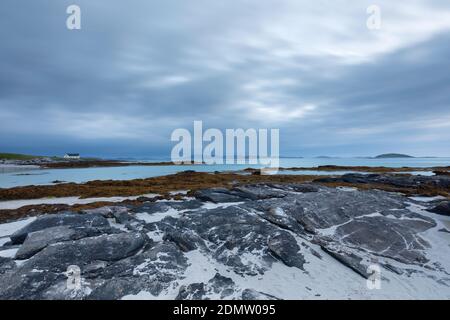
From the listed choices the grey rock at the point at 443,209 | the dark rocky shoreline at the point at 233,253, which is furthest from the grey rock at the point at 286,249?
the grey rock at the point at 443,209

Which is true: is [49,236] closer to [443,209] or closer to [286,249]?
[286,249]

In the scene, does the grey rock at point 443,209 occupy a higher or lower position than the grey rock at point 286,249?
higher

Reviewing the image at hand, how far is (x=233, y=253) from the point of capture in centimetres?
945

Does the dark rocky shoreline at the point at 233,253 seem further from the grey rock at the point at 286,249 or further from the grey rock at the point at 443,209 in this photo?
the grey rock at the point at 443,209

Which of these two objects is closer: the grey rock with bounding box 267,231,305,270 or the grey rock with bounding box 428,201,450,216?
the grey rock with bounding box 267,231,305,270

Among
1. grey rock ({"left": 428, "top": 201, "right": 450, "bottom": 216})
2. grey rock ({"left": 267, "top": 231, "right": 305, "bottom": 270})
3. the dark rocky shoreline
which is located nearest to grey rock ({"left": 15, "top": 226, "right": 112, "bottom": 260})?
the dark rocky shoreline

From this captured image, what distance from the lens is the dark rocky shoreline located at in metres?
7.15

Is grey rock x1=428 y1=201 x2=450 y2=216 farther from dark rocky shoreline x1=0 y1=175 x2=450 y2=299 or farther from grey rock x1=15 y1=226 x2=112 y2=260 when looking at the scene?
grey rock x1=15 y1=226 x2=112 y2=260

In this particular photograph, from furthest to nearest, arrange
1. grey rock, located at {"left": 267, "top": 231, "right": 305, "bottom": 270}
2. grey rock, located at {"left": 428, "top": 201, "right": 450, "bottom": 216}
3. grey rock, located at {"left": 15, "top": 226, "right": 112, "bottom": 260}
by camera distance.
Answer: grey rock, located at {"left": 428, "top": 201, "right": 450, "bottom": 216} → grey rock, located at {"left": 267, "top": 231, "right": 305, "bottom": 270} → grey rock, located at {"left": 15, "top": 226, "right": 112, "bottom": 260}

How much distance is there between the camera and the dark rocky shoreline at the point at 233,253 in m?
7.15

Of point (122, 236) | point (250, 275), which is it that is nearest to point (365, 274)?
point (250, 275)

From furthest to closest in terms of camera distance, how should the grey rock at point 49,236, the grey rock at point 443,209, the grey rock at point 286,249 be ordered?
the grey rock at point 443,209
the grey rock at point 286,249
the grey rock at point 49,236

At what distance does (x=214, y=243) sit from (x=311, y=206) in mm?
7060
